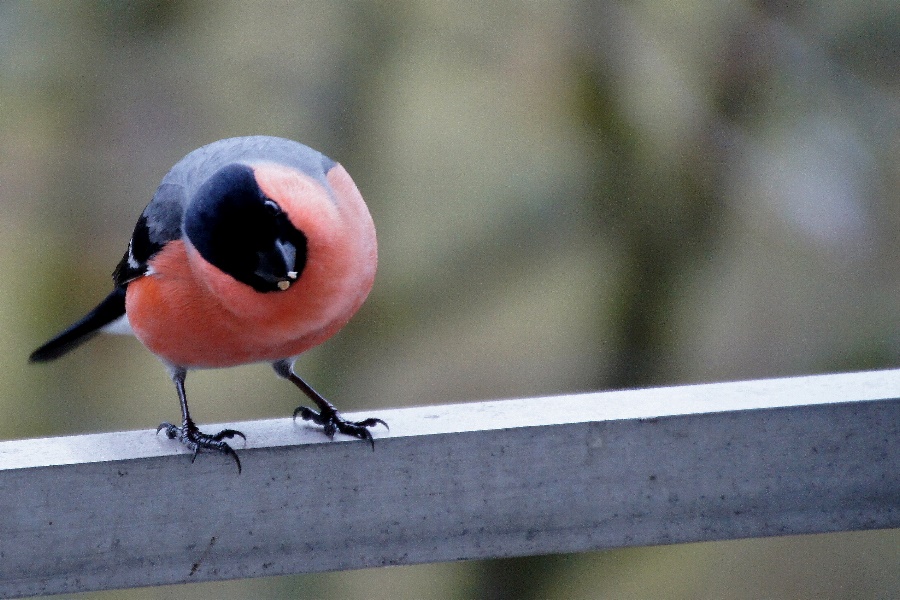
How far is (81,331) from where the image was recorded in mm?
1662

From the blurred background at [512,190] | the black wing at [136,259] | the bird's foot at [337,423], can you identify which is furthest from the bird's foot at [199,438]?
the blurred background at [512,190]

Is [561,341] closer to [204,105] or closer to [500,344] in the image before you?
[500,344]

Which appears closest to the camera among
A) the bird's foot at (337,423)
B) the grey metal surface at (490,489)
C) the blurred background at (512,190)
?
the grey metal surface at (490,489)

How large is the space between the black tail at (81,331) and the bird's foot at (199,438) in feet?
1.25

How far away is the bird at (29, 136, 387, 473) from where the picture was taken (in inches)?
42.8

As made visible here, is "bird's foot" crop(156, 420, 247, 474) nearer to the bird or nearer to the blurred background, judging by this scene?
the bird

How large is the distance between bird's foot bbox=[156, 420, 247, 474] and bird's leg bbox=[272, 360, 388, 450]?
4.8 inches

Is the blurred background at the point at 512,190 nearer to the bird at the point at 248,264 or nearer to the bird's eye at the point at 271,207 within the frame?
the bird at the point at 248,264

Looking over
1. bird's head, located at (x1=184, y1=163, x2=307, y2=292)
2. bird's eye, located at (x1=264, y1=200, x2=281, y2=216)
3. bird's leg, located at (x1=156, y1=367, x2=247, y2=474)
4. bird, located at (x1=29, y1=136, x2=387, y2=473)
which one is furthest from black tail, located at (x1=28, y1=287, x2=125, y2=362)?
bird's eye, located at (x1=264, y1=200, x2=281, y2=216)

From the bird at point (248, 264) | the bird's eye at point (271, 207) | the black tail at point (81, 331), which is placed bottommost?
the black tail at point (81, 331)

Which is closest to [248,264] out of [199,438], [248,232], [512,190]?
[248,232]

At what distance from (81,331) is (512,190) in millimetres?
1359

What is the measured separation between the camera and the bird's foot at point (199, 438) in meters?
1.11

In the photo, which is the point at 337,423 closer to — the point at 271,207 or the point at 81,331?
the point at 271,207
